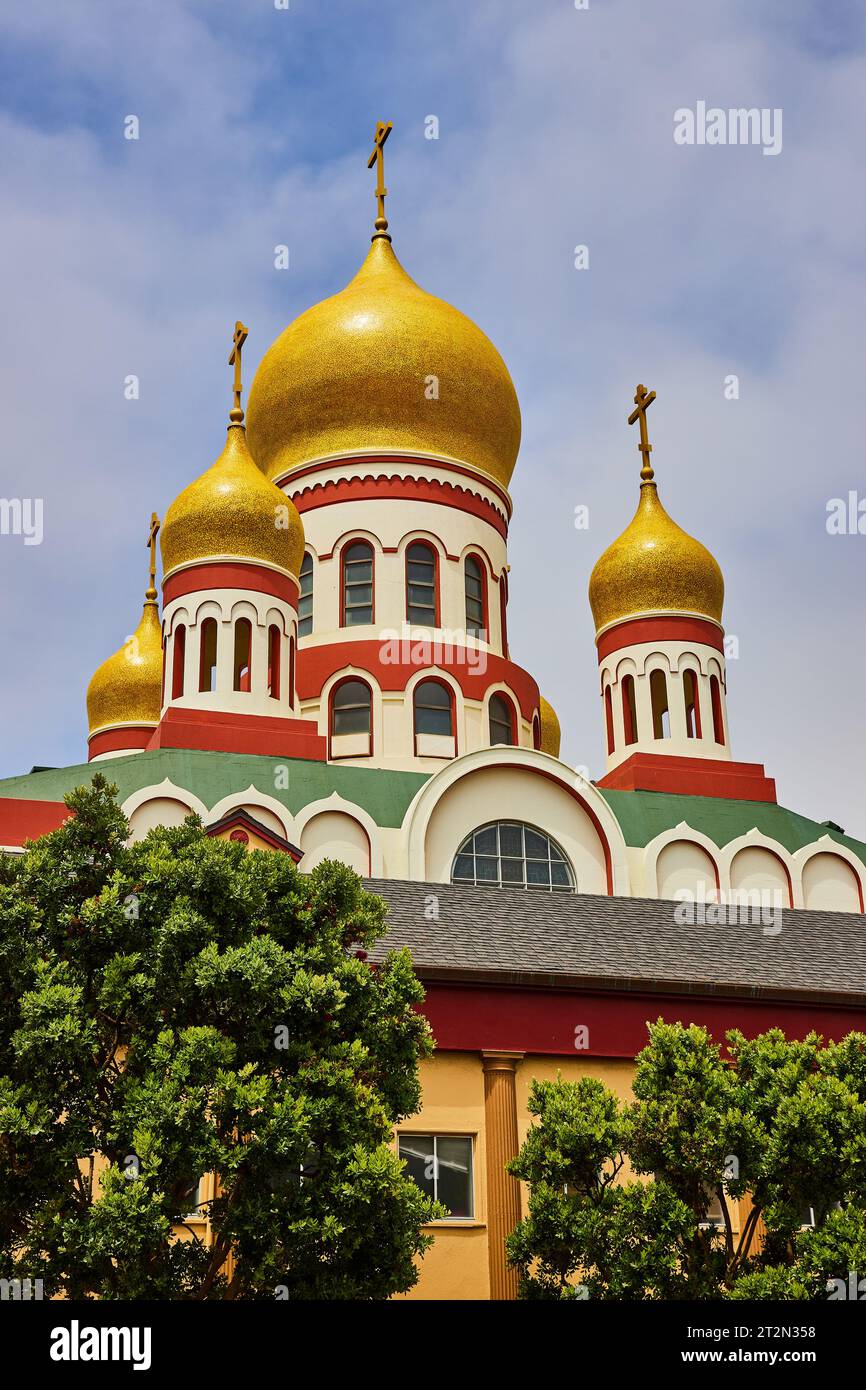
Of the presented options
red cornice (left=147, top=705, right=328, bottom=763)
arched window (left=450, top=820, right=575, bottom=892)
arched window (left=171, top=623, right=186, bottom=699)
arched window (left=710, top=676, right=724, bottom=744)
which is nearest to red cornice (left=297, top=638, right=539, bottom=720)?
arched window (left=171, top=623, right=186, bottom=699)

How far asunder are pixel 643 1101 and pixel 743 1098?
917mm

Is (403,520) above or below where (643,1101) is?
above

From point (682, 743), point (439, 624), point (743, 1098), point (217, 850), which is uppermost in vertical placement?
point (439, 624)

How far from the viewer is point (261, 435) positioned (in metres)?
34.6

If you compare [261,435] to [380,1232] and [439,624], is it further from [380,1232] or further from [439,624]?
[380,1232]

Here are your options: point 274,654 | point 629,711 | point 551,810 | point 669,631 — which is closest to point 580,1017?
point 551,810

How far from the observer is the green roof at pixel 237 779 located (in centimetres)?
2684

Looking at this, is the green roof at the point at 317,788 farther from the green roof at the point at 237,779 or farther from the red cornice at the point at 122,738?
the red cornice at the point at 122,738

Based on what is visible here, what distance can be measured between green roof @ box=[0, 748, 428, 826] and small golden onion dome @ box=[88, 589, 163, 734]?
8.34 meters

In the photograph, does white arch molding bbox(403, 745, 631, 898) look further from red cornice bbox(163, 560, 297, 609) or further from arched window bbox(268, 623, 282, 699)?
red cornice bbox(163, 560, 297, 609)

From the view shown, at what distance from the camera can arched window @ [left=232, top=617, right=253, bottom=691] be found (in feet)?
97.8

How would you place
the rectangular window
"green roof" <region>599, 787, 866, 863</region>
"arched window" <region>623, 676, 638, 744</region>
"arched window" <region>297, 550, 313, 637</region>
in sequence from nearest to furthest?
the rectangular window → "green roof" <region>599, 787, 866, 863</region> → "arched window" <region>297, 550, 313, 637</region> → "arched window" <region>623, 676, 638, 744</region>

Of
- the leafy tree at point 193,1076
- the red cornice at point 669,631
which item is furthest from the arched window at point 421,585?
the leafy tree at point 193,1076
